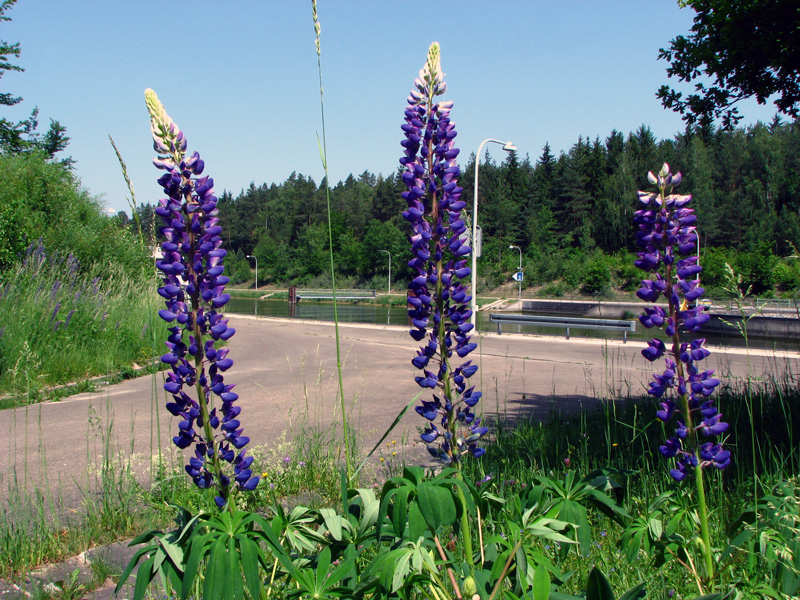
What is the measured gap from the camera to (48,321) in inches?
407

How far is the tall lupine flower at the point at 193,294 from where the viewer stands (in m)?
1.92

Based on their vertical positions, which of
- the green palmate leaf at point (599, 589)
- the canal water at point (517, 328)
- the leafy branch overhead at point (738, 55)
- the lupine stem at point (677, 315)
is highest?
the leafy branch overhead at point (738, 55)

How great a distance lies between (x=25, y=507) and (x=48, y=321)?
7.63 metres

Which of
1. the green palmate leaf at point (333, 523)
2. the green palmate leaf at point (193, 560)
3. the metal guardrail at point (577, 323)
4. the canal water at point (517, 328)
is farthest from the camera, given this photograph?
the canal water at point (517, 328)

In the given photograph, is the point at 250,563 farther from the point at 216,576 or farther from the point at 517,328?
the point at 517,328

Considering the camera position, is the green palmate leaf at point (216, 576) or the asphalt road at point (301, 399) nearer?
the green palmate leaf at point (216, 576)

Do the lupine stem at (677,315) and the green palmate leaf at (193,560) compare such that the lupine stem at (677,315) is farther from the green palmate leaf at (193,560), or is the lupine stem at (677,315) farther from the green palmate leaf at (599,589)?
the green palmate leaf at (193,560)

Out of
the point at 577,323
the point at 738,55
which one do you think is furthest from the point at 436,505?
the point at 577,323

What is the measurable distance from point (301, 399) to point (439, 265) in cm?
672

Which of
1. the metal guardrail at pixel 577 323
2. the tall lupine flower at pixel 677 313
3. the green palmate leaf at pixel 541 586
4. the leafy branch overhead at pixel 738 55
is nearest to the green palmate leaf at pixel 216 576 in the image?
the green palmate leaf at pixel 541 586

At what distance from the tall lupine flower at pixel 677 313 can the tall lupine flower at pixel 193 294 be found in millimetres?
1458

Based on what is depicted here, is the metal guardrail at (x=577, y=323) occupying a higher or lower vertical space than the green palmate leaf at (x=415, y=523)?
lower

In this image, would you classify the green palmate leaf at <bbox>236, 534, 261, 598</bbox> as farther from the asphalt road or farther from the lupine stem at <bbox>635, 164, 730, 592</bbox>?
the lupine stem at <bbox>635, 164, 730, 592</bbox>

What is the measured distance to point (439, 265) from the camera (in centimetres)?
208
